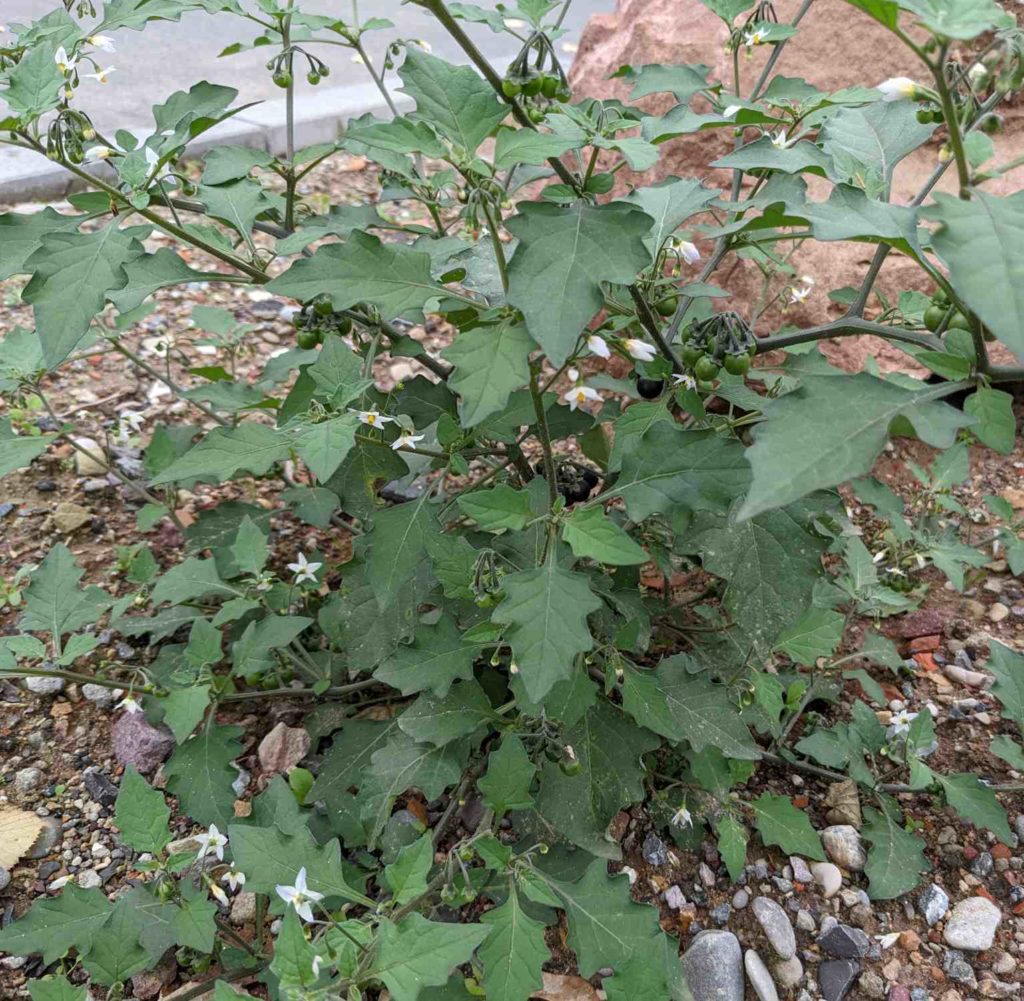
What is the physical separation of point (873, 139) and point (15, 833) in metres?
2.31

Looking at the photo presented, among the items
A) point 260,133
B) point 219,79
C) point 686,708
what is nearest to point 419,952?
point 686,708

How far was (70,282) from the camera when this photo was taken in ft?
4.98

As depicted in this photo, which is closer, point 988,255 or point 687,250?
point 988,255

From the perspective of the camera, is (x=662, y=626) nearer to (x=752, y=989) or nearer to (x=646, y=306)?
(x=752, y=989)

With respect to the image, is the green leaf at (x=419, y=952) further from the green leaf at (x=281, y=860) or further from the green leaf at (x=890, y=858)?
the green leaf at (x=890, y=858)

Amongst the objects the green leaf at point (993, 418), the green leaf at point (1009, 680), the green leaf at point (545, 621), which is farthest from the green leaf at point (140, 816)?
the green leaf at point (1009, 680)

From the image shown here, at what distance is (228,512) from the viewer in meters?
2.45

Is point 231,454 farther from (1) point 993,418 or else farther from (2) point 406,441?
(1) point 993,418

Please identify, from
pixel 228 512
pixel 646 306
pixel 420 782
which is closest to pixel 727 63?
pixel 646 306

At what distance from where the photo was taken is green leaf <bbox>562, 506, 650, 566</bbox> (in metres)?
1.47

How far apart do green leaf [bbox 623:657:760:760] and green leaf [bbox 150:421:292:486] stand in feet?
2.63

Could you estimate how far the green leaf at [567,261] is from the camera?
1.24 metres

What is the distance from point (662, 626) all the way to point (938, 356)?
1099 mm

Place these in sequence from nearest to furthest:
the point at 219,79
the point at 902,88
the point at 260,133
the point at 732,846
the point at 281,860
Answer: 1. the point at 902,88
2. the point at 281,860
3. the point at 732,846
4. the point at 260,133
5. the point at 219,79
